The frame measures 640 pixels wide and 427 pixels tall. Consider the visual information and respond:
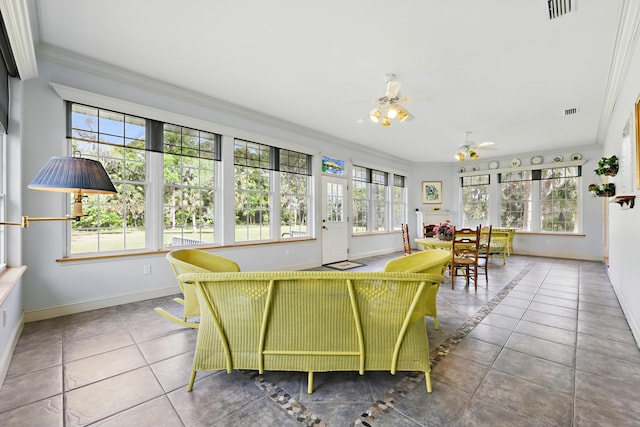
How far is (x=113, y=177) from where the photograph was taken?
3365 mm

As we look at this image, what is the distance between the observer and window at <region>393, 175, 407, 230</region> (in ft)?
26.4

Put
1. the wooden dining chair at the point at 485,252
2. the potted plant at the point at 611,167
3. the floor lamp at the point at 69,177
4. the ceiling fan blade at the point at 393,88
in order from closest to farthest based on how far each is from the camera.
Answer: the floor lamp at the point at 69,177 < the ceiling fan blade at the point at 393,88 < the potted plant at the point at 611,167 < the wooden dining chair at the point at 485,252

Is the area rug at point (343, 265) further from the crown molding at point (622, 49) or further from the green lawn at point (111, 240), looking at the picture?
the crown molding at point (622, 49)

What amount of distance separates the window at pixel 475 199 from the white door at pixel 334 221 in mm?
4182

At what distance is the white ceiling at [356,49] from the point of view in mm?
2309

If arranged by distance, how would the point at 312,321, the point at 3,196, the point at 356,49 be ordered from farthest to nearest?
the point at 356,49 → the point at 3,196 → the point at 312,321

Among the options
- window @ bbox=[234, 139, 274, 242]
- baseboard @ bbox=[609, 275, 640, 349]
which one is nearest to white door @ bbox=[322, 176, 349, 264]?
window @ bbox=[234, 139, 274, 242]

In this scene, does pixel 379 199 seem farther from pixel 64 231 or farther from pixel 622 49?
pixel 64 231

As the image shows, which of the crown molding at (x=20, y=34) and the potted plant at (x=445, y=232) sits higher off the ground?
the crown molding at (x=20, y=34)

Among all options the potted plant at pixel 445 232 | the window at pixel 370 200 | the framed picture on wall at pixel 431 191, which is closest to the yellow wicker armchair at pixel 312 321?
the potted plant at pixel 445 232

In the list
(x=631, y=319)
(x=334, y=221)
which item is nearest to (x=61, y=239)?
(x=334, y=221)

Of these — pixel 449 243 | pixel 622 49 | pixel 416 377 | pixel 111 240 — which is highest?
pixel 622 49

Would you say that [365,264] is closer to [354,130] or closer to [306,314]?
[354,130]

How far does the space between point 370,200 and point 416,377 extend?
18.3 ft
